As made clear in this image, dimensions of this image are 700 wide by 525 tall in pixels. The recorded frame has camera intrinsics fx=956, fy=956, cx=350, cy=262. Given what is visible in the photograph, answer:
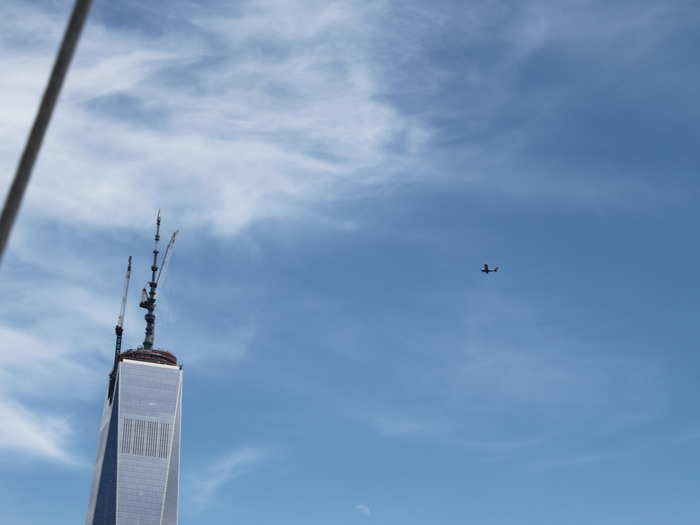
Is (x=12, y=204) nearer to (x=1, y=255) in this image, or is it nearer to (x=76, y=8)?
(x=1, y=255)

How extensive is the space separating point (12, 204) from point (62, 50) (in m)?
5.46

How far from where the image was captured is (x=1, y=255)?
2938 cm

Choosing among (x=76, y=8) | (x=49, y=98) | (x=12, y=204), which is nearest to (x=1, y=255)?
(x=12, y=204)

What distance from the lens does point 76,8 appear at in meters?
32.3

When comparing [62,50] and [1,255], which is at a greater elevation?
[62,50]

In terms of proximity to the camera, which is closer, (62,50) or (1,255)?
(1,255)

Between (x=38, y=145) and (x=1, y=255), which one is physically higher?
(x=38, y=145)

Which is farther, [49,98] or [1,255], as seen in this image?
[49,98]

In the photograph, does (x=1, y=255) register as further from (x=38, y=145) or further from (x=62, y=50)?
(x=62, y=50)

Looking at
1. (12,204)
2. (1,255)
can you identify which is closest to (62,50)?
(12,204)

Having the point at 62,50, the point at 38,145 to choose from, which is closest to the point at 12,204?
the point at 38,145

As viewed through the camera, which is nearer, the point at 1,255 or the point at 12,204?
the point at 1,255

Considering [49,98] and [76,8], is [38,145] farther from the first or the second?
[76,8]

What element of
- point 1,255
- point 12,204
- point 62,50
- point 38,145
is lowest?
point 1,255
